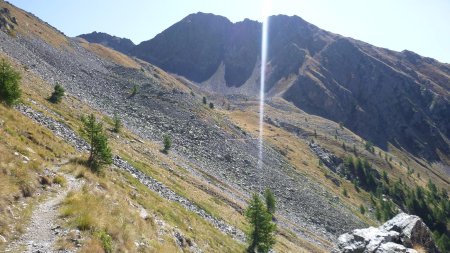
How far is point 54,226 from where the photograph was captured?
16328 millimetres

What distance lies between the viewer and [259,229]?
137 feet

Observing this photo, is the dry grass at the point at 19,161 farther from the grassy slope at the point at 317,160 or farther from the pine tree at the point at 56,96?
the grassy slope at the point at 317,160

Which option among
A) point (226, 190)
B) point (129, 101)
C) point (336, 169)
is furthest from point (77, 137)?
point (336, 169)

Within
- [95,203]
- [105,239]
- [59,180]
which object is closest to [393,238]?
[95,203]

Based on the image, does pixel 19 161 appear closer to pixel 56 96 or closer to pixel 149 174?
pixel 149 174

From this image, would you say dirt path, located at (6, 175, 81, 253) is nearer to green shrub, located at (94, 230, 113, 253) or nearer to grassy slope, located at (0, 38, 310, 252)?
grassy slope, located at (0, 38, 310, 252)

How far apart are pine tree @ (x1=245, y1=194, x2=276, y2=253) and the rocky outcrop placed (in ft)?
30.7

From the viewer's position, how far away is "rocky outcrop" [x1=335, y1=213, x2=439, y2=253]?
39719 mm

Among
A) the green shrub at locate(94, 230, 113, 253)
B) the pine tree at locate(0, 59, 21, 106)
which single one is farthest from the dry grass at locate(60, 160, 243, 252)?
the pine tree at locate(0, 59, 21, 106)

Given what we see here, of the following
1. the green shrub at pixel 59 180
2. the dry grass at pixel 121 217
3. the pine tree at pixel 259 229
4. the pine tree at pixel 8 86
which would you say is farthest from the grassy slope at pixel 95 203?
the pine tree at pixel 259 229

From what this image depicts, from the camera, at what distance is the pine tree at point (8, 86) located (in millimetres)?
30016

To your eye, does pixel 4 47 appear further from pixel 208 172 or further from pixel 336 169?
pixel 336 169

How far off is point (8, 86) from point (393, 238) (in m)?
40.1

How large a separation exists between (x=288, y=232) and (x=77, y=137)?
39886 mm
